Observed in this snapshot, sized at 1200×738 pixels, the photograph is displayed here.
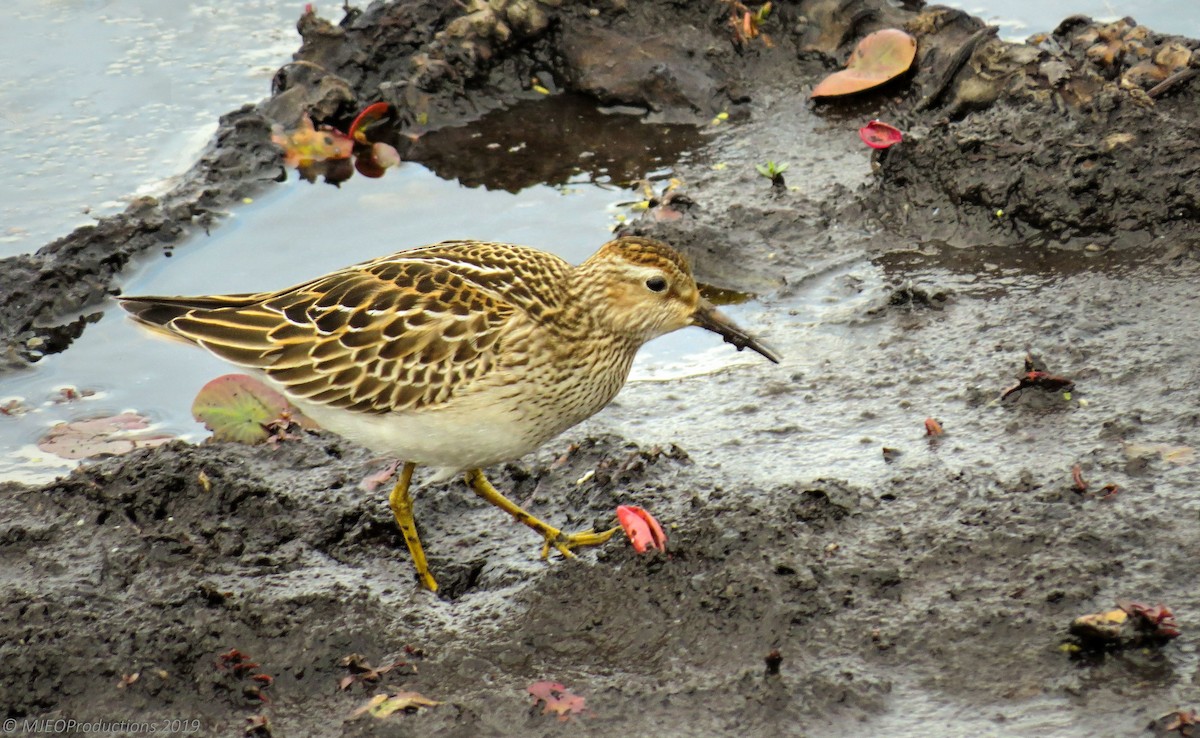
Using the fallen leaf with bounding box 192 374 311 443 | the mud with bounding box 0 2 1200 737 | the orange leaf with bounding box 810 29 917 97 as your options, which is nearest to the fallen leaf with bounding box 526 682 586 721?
the mud with bounding box 0 2 1200 737

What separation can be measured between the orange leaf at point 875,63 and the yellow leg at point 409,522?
5290 mm

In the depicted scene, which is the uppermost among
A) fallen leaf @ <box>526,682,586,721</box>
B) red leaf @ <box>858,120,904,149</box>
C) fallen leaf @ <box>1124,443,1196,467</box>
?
red leaf @ <box>858,120,904,149</box>

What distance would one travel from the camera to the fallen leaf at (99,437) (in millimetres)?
7652

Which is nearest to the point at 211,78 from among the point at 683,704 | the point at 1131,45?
the point at 1131,45

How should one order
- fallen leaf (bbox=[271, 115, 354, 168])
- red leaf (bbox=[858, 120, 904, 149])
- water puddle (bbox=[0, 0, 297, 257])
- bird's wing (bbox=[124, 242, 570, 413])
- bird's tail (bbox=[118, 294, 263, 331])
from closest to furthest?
bird's wing (bbox=[124, 242, 570, 413]), bird's tail (bbox=[118, 294, 263, 331]), red leaf (bbox=[858, 120, 904, 149]), water puddle (bbox=[0, 0, 297, 257]), fallen leaf (bbox=[271, 115, 354, 168])

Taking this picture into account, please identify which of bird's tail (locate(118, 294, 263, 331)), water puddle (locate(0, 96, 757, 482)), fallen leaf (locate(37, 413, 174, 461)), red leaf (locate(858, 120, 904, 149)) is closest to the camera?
bird's tail (locate(118, 294, 263, 331))

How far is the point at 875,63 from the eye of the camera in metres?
10.2

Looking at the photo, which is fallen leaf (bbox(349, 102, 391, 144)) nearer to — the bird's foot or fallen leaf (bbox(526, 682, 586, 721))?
the bird's foot

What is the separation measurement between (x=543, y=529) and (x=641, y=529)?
0.58 metres

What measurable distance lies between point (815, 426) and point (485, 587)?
2.05 metres

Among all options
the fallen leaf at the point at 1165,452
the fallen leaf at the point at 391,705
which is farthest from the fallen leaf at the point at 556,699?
the fallen leaf at the point at 1165,452

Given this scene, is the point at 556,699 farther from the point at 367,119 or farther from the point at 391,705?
the point at 367,119

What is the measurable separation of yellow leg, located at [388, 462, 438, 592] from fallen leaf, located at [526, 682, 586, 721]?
1009 mm

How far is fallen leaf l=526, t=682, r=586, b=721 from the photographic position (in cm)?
526
